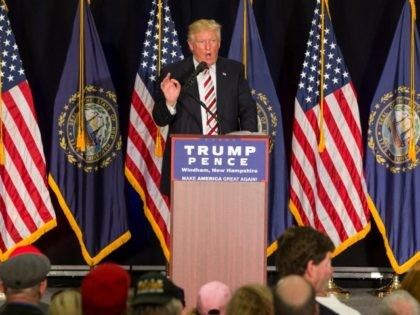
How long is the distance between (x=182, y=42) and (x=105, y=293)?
5.78m

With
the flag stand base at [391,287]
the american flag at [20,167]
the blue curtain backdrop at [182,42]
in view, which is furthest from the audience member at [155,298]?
the blue curtain backdrop at [182,42]

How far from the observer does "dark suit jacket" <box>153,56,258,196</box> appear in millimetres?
6953

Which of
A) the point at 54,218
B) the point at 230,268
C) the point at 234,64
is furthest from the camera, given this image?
the point at 54,218

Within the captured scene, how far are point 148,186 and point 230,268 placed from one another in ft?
9.62

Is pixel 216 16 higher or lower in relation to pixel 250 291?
higher

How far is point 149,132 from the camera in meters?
8.90

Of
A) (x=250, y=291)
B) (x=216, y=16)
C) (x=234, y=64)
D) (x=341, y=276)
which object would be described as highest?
(x=216, y=16)

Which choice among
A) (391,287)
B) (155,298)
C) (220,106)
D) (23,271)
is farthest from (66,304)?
(391,287)

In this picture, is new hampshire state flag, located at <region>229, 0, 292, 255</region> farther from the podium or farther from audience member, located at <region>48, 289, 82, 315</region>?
audience member, located at <region>48, 289, 82, 315</region>

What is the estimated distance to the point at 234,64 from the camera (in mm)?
7199

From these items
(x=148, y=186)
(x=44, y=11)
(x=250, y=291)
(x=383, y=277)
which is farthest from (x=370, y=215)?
(x=250, y=291)

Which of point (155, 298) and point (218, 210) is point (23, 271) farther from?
point (218, 210)

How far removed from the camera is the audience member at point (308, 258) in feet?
14.1

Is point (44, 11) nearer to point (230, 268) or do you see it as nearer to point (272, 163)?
point (272, 163)
